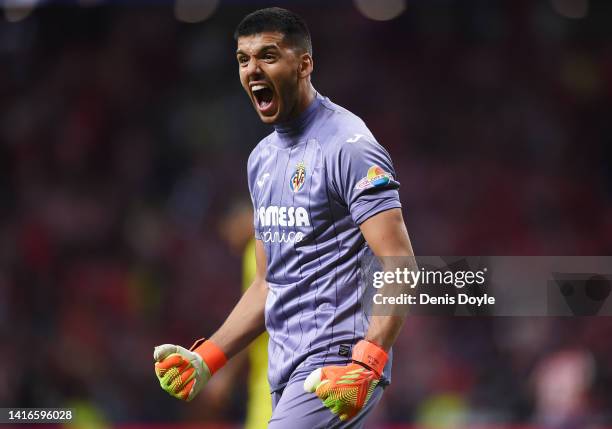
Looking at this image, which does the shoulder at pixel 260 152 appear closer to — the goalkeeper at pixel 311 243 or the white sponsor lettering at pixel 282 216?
the goalkeeper at pixel 311 243

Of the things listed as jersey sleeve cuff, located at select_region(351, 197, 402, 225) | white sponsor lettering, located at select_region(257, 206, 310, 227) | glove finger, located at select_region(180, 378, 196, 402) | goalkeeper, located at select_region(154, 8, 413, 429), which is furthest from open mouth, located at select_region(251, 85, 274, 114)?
glove finger, located at select_region(180, 378, 196, 402)

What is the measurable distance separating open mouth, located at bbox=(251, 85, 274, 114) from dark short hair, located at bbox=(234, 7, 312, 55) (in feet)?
0.61

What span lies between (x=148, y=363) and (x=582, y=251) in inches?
189

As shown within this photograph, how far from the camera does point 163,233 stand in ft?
36.4

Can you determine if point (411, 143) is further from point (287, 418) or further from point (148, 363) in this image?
point (287, 418)

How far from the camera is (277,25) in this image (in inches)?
140

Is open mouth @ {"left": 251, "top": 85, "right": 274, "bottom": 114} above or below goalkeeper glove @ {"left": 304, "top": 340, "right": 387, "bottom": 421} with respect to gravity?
above

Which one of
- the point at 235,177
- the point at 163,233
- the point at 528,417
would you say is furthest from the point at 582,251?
the point at 163,233

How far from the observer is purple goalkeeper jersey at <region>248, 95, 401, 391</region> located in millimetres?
3346

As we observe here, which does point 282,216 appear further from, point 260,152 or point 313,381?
point 313,381

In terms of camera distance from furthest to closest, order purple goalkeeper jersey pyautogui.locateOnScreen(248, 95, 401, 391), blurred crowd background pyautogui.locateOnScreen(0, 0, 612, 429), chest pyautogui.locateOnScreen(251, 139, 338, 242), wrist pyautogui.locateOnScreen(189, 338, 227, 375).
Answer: blurred crowd background pyautogui.locateOnScreen(0, 0, 612, 429) → wrist pyautogui.locateOnScreen(189, 338, 227, 375) → chest pyautogui.locateOnScreen(251, 139, 338, 242) → purple goalkeeper jersey pyautogui.locateOnScreen(248, 95, 401, 391)

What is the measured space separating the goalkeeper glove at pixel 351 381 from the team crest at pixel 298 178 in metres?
0.63

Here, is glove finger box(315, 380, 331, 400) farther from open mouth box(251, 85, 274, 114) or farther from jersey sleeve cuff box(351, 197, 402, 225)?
open mouth box(251, 85, 274, 114)

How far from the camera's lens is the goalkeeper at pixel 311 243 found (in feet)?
10.6
